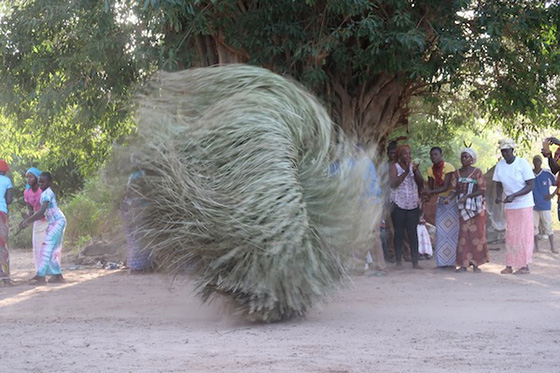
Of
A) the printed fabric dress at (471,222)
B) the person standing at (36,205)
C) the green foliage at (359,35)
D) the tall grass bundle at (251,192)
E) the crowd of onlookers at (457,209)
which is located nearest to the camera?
the tall grass bundle at (251,192)

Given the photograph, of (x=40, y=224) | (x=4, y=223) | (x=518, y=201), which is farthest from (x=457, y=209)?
(x=4, y=223)

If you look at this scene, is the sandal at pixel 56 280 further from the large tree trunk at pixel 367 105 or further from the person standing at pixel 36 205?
the large tree trunk at pixel 367 105

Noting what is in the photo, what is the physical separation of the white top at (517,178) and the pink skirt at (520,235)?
8 centimetres

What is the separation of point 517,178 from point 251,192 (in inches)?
204

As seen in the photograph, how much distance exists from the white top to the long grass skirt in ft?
2.84

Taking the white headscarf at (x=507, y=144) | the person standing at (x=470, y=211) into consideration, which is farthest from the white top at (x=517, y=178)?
the person standing at (x=470, y=211)

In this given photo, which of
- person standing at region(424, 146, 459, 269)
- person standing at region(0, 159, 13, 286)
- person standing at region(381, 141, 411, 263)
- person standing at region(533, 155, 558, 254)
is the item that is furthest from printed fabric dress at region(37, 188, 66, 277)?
person standing at region(533, 155, 558, 254)

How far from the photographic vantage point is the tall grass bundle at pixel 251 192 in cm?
573

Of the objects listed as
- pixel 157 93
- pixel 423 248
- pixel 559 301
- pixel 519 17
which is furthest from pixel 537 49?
pixel 157 93

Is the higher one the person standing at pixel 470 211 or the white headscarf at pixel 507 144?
the white headscarf at pixel 507 144

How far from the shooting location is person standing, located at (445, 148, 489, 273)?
1011 centimetres

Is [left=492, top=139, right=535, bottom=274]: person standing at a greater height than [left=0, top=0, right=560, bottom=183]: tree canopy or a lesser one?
lesser

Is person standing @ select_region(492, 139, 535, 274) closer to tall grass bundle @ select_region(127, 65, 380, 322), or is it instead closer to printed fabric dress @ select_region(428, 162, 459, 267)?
printed fabric dress @ select_region(428, 162, 459, 267)

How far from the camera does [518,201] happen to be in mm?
9797
